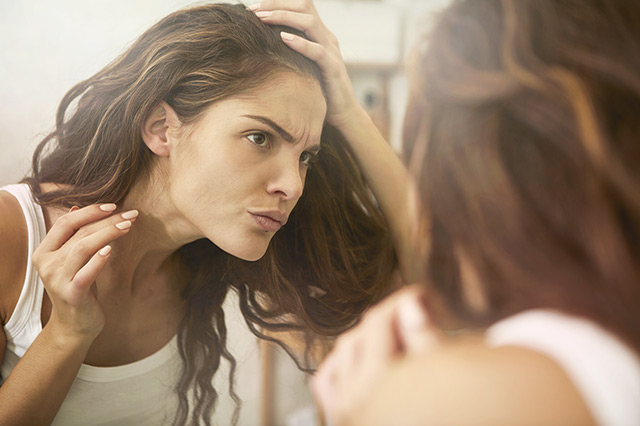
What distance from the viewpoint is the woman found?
1.02 feet

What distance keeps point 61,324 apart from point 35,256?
0.30 ft

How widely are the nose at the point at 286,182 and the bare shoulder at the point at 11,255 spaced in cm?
33

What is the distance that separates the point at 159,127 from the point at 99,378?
1.18ft

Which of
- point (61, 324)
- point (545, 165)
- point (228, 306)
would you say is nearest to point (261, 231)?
point (228, 306)

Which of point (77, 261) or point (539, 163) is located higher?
point (539, 163)

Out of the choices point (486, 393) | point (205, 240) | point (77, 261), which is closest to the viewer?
point (486, 393)

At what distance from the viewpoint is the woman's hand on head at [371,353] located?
1.25ft

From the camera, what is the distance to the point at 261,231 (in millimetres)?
673

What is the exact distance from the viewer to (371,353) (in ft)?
1.32

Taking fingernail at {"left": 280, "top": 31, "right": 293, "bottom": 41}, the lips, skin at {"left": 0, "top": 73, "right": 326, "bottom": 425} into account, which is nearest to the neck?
skin at {"left": 0, "top": 73, "right": 326, "bottom": 425}

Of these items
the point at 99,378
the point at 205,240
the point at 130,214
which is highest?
the point at 130,214

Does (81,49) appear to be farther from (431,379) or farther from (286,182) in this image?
(431,379)

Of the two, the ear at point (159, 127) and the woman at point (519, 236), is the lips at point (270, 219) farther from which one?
the woman at point (519, 236)

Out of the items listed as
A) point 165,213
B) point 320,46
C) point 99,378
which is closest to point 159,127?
point 165,213
